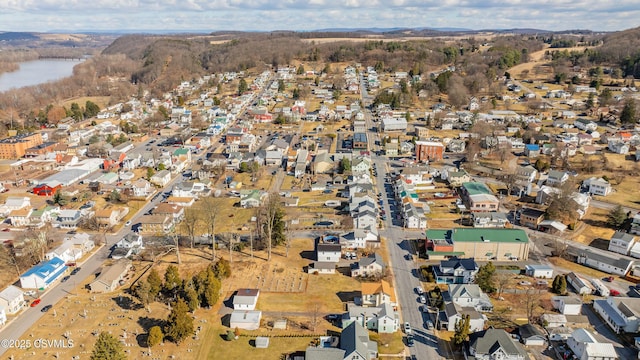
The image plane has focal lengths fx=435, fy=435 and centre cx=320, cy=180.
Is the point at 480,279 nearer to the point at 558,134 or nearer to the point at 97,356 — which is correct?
the point at 97,356

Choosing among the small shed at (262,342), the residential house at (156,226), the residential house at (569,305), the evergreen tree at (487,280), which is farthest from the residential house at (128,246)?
the residential house at (569,305)

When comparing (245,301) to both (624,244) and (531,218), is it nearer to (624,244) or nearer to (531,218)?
(531,218)

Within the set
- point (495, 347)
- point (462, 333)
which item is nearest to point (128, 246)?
point (462, 333)

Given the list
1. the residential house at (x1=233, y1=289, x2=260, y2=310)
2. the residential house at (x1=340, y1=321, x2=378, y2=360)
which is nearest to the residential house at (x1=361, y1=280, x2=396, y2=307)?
the residential house at (x1=340, y1=321, x2=378, y2=360)

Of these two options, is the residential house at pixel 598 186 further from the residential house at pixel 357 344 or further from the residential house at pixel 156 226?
the residential house at pixel 156 226

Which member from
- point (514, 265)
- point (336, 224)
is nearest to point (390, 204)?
point (336, 224)

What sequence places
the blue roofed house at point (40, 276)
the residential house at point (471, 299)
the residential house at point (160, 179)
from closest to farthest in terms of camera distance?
the residential house at point (471, 299), the blue roofed house at point (40, 276), the residential house at point (160, 179)
